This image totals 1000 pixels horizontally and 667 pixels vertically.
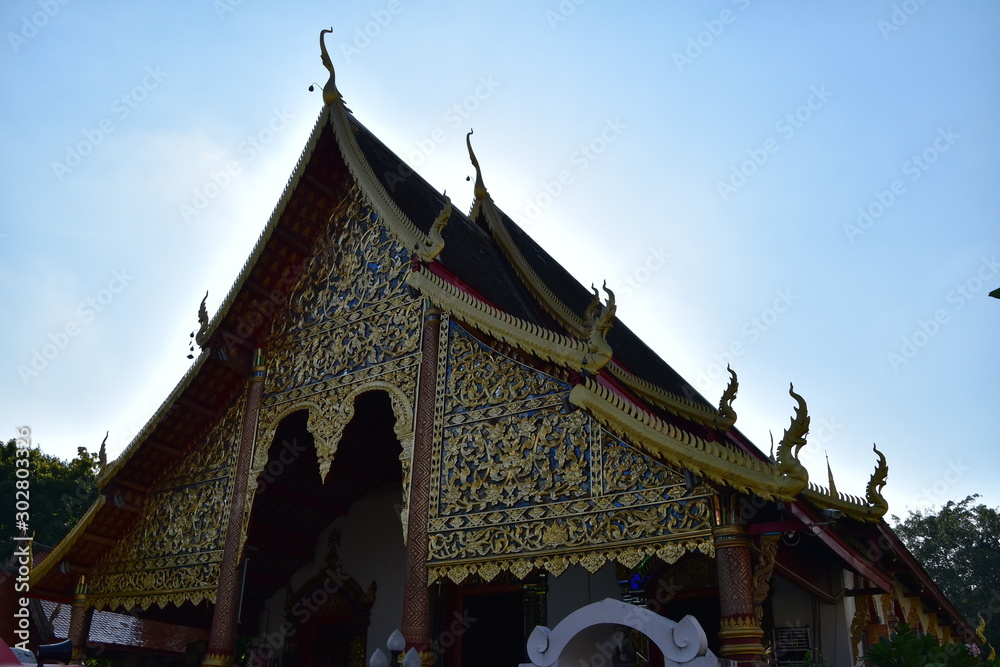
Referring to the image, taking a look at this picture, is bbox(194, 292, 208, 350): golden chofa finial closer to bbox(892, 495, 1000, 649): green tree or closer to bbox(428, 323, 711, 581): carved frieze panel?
bbox(428, 323, 711, 581): carved frieze panel

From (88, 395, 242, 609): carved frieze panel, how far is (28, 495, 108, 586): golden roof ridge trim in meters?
0.40

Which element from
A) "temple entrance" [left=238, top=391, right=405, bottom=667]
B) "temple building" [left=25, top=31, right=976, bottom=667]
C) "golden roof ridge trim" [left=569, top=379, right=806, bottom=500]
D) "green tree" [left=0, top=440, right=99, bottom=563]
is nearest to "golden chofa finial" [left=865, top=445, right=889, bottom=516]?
"temple building" [left=25, top=31, right=976, bottom=667]

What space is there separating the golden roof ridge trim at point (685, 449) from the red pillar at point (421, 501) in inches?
59.1

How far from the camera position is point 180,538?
8477 millimetres

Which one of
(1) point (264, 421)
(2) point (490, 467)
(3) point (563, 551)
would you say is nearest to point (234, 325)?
(1) point (264, 421)

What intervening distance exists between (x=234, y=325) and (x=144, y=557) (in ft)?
8.29

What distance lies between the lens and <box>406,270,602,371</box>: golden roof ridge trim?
6.29 m

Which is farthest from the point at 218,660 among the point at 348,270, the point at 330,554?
the point at 348,270

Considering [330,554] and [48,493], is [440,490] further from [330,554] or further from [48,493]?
[48,493]

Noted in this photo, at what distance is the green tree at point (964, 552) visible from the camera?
1075 inches

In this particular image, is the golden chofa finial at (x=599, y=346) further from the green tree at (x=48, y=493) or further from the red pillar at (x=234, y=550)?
the green tree at (x=48, y=493)

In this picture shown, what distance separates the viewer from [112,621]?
11.2m

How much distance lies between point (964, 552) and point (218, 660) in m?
28.4

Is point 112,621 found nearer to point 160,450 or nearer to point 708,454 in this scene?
point 160,450
